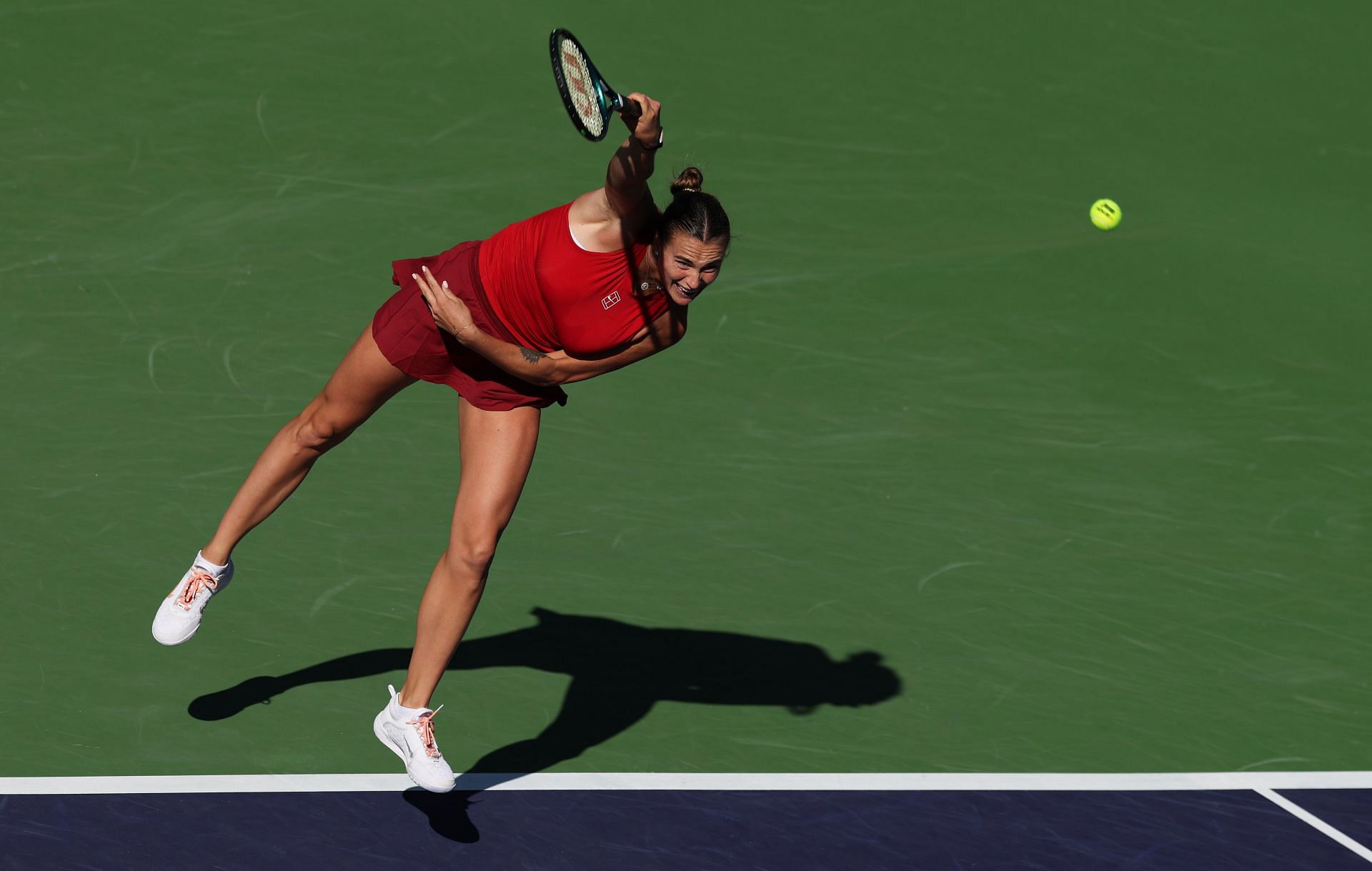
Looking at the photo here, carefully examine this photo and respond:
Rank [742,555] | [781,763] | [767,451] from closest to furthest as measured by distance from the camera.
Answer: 1. [781,763]
2. [742,555]
3. [767,451]

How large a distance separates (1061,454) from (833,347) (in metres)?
1.50

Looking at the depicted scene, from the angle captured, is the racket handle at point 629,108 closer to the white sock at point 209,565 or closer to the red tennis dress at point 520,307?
the red tennis dress at point 520,307

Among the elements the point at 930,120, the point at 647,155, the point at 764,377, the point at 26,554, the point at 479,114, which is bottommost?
the point at 26,554

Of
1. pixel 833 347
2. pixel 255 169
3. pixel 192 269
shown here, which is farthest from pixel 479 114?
pixel 833 347

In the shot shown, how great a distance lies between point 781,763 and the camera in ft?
21.3

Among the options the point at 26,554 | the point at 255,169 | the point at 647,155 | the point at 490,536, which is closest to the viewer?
the point at 647,155

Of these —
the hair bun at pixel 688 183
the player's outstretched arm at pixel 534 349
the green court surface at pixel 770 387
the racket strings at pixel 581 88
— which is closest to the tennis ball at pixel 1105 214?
the green court surface at pixel 770 387

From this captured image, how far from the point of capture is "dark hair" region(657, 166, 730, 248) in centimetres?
546

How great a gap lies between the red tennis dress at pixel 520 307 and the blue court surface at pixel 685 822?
1415 mm

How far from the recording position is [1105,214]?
1107 centimetres

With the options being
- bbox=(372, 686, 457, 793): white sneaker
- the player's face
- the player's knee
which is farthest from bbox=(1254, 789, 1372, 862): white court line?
the player's knee

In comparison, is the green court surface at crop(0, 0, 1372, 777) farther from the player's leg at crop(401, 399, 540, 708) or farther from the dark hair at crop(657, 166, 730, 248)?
the dark hair at crop(657, 166, 730, 248)

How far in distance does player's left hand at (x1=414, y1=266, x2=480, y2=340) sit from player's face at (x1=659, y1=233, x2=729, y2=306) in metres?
0.67

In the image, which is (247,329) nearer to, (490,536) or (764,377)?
(764,377)
